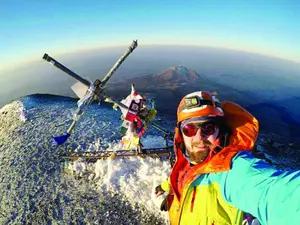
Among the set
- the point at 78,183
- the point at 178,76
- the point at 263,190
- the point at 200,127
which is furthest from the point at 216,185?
the point at 178,76

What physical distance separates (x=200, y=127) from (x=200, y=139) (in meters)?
0.21

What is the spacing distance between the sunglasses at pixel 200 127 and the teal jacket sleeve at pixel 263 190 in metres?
0.88

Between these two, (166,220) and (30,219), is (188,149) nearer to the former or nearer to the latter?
(166,220)

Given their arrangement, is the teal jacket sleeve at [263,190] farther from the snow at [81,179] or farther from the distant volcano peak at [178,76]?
the distant volcano peak at [178,76]

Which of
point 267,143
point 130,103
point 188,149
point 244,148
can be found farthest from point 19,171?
point 267,143

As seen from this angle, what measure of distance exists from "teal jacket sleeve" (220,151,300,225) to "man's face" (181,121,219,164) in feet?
2.62

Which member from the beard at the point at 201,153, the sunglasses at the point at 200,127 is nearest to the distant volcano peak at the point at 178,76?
the sunglasses at the point at 200,127

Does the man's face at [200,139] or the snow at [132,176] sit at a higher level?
the man's face at [200,139]

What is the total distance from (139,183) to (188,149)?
26.2ft

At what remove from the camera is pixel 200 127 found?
13.6 ft

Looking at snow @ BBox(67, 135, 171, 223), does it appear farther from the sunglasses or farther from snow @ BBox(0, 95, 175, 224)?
the sunglasses

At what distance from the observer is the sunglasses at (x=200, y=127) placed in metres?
4.04

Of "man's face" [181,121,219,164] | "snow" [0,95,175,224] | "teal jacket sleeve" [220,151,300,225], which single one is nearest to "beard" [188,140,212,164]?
"man's face" [181,121,219,164]

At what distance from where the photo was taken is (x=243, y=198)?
2.76 meters
